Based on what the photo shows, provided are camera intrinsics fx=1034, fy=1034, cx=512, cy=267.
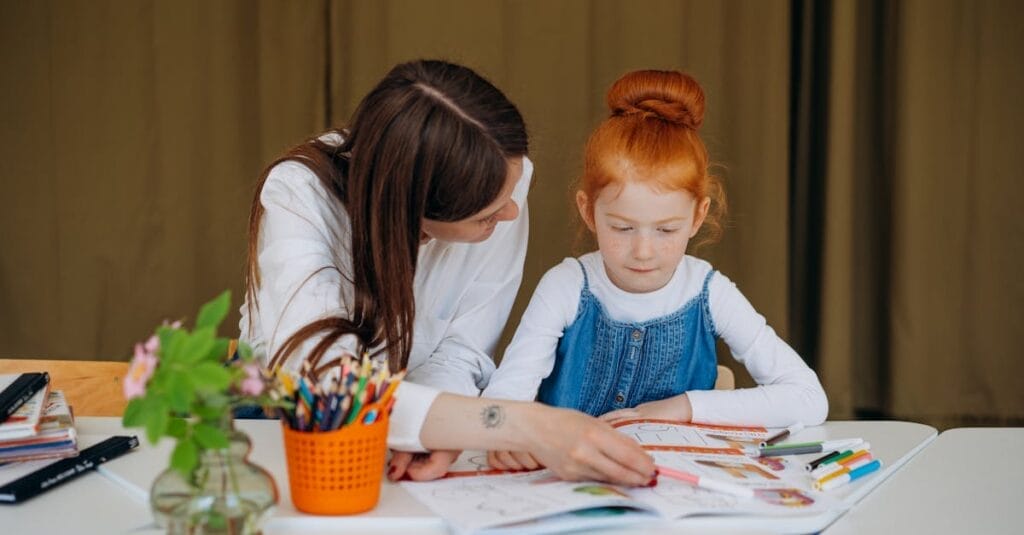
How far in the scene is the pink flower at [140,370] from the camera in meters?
0.80

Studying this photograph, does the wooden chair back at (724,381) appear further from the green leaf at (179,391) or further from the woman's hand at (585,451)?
the green leaf at (179,391)

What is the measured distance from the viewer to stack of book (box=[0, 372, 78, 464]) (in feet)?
3.92

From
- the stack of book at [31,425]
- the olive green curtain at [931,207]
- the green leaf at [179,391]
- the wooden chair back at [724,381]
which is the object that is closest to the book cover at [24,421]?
the stack of book at [31,425]

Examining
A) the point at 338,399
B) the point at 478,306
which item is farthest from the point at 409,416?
the point at 478,306

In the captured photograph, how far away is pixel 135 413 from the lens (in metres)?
0.81

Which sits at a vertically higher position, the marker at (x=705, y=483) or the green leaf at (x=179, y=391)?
the green leaf at (x=179, y=391)

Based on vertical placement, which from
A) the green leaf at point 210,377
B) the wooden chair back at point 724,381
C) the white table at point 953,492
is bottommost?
the wooden chair back at point 724,381

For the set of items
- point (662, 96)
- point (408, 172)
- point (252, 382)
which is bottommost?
point (252, 382)

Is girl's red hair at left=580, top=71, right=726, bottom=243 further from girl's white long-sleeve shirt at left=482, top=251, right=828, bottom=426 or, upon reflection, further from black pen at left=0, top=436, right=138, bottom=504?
black pen at left=0, top=436, right=138, bottom=504

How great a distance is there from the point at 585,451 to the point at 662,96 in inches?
28.3

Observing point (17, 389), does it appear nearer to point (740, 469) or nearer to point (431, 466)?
point (431, 466)

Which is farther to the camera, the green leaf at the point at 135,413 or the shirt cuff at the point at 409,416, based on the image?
the shirt cuff at the point at 409,416

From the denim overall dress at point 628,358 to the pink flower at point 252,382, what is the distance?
3.01 ft

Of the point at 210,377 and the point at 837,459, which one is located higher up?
the point at 210,377
